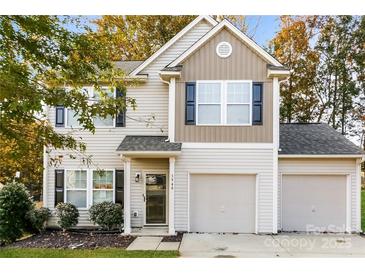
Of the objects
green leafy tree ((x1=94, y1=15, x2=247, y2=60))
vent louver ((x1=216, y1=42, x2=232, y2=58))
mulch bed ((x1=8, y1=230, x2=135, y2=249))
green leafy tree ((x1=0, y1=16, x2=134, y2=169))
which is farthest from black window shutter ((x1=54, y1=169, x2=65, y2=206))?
green leafy tree ((x1=94, y1=15, x2=247, y2=60))

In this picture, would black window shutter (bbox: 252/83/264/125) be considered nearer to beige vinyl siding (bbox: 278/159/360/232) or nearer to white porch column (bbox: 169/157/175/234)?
beige vinyl siding (bbox: 278/159/360/232)

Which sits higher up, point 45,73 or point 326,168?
point 45,73

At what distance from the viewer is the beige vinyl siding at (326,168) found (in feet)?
29.1

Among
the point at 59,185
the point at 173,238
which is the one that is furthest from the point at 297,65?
the point at 59,185

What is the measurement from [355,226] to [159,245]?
498 cm

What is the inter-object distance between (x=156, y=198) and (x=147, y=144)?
1536 mm

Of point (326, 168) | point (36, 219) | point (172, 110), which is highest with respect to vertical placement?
point (172, 110)

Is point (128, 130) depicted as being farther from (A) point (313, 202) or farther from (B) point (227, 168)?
(A) point (313, 202)

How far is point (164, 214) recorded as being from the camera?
9320 mm

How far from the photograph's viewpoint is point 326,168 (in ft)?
29.4

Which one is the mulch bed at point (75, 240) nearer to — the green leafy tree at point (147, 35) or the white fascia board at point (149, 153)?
the white fascia board at point (149, 153)

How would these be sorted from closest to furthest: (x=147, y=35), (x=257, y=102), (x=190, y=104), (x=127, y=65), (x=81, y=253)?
(x=81, y=253), (x=257, y=102), (x=190, y=104), (x=127, y=65), (x=147, y=35)

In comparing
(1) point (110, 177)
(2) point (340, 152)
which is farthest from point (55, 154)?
(2) point (340, 152)

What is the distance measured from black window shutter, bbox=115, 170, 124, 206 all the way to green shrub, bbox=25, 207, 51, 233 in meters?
→ 1.87
